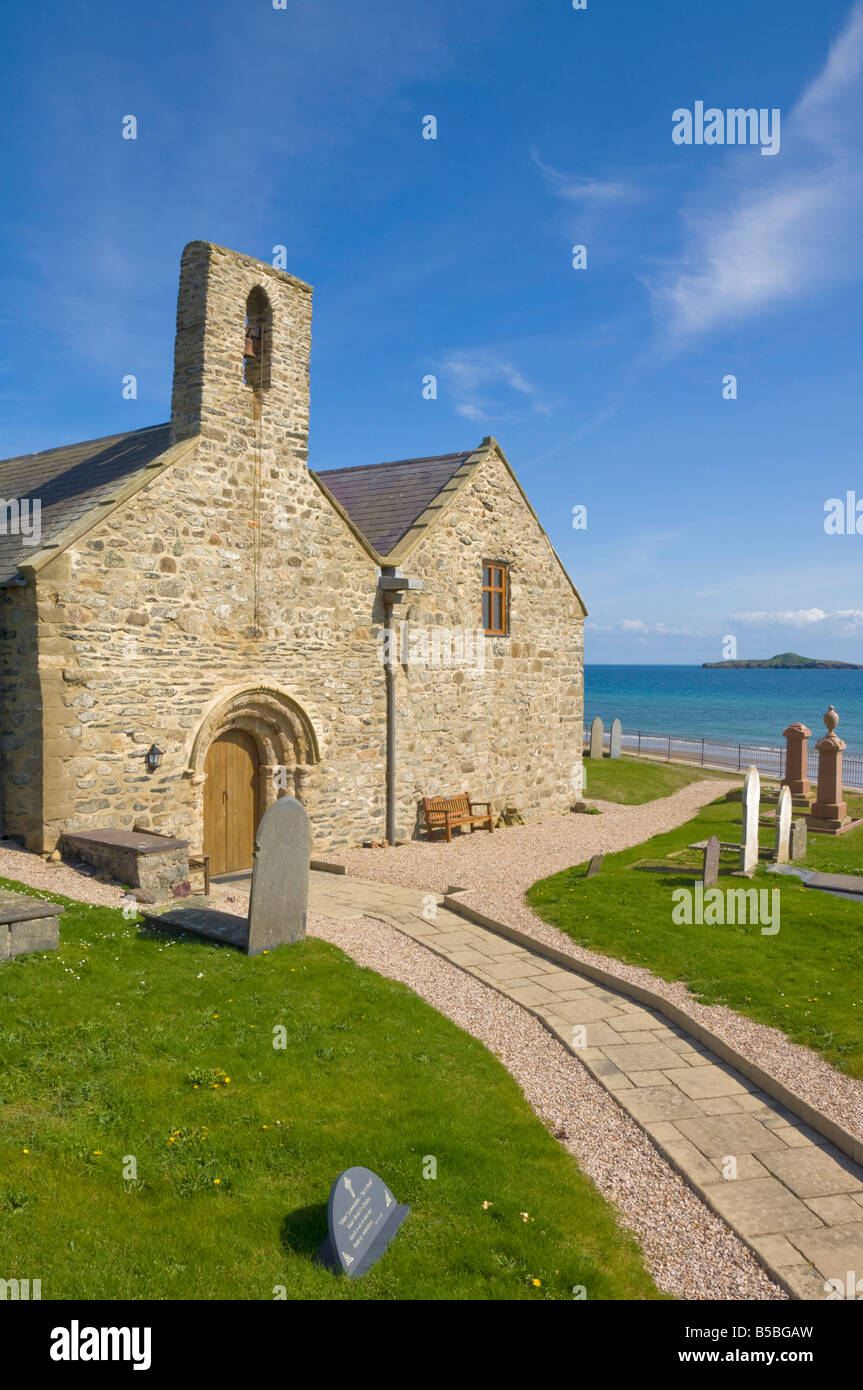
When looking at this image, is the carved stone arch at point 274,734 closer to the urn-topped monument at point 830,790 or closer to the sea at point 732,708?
the urn-topped monument at point 830,790

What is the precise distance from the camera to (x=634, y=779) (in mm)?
31266

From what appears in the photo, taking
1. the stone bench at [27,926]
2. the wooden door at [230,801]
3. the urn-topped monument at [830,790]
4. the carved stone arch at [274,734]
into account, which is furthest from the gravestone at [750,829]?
the stone bench at [27,926]

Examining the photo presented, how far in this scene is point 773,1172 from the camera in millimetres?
6812

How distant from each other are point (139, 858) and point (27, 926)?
9.88 feet

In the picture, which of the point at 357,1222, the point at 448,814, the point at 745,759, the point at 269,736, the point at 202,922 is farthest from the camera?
the point at 745,759

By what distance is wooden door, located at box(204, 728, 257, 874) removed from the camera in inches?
624

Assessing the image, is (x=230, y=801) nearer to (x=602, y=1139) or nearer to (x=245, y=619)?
(x=245, y=619)

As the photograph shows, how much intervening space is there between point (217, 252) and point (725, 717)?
3938 inches

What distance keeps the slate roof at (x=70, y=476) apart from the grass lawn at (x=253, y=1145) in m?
7.41

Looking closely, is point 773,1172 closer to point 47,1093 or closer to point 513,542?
point 47,1093

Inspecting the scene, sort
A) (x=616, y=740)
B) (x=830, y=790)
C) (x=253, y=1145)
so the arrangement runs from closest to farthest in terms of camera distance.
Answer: (x=253, y=1145) → (x=830, y=790) → (x=616, y=740)

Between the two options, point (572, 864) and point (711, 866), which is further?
point (572, 864)

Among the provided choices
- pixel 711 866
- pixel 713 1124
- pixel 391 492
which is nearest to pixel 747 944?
pixel 711 866
